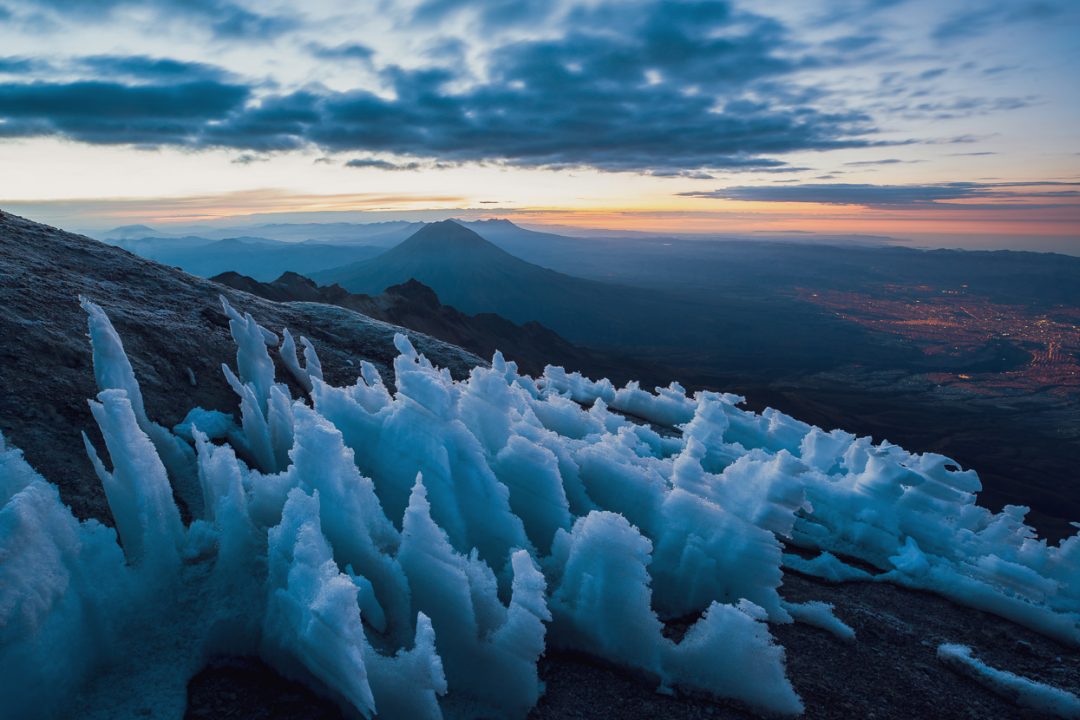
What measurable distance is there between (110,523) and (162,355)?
5.63 m

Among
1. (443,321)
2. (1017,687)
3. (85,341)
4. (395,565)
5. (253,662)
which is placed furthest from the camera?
(443,321)

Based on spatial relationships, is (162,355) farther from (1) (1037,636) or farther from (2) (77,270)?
(1) (1037,636)

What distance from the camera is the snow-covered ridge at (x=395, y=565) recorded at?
5016 mm

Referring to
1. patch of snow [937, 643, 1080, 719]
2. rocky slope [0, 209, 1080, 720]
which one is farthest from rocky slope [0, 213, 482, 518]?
patch of snow [937, 643, 1080, 719]

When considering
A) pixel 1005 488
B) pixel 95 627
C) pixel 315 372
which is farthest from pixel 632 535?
pixel 1005 488

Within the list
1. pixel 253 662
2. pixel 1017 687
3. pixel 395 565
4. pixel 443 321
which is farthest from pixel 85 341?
pixel 443 321

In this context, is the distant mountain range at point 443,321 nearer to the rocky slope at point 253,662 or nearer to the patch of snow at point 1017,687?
the rocky slope at point 253,662

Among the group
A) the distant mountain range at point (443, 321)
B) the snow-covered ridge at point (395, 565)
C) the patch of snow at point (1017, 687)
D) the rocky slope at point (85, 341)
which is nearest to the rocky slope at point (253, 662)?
the rocky slope at point (85, 341)

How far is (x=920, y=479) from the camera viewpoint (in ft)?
45.4

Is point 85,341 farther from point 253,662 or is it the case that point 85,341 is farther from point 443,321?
point 443,321

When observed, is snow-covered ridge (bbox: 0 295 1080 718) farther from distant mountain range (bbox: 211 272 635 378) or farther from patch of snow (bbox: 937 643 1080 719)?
distant mountain range (bbox: 211 272 635 378)

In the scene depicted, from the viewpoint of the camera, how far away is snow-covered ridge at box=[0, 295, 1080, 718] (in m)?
5.02

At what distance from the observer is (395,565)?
621 centimetres

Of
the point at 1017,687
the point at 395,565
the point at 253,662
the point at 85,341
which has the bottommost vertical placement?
the point at 1017,687
